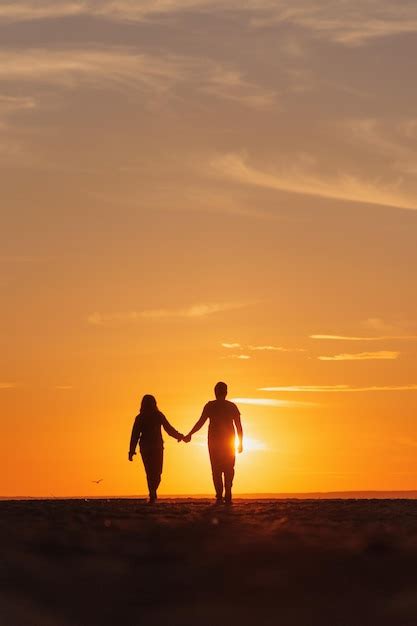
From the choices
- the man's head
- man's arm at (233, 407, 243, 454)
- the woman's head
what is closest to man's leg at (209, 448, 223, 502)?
man's arm at (233, 407, 243, 454)

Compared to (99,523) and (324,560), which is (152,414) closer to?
(99,523)

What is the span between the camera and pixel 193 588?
2053 cm

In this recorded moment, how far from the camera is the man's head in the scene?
33.0m

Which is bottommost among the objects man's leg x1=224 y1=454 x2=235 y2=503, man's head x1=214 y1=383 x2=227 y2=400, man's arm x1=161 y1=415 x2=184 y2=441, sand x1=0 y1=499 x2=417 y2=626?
sand x1=0 y1=499 x2=417 y2=626

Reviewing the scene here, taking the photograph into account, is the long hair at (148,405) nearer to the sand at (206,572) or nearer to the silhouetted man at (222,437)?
the silhouetted man at (222,437)

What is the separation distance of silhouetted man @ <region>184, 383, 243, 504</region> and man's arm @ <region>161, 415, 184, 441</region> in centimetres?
218

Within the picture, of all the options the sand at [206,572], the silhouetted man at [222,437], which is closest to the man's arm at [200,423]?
the silhouetted man at [222,437]

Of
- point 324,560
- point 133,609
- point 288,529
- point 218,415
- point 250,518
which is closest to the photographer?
point 133,609

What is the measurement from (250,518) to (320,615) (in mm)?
5494

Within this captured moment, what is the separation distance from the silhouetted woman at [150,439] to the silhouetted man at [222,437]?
2.04m

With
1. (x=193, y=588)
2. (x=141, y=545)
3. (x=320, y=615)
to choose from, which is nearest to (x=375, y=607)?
(x=320, y=615)

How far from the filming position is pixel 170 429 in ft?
116

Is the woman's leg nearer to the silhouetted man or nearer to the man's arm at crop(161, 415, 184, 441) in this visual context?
the man's arm at crop(161, 415, 184, 441)

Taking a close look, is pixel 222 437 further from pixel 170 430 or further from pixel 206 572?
pixel 206 572
